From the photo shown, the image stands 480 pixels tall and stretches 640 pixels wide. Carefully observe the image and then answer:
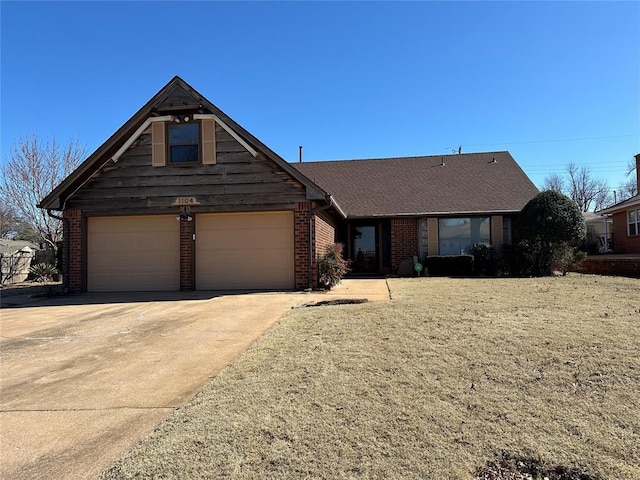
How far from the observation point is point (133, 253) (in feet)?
41.8

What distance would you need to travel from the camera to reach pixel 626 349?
4688mm

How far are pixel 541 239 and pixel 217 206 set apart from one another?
1089 centimetres

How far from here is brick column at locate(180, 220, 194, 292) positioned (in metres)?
12.2

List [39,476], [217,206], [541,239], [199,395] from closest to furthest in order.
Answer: [39,476], [199,395], [217,206], [541,239]

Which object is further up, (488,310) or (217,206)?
(217,206)

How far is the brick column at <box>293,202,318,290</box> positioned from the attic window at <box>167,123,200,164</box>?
3.40 m

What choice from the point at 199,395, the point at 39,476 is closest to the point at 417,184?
the point at 199,395

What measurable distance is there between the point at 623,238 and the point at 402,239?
12981 mm

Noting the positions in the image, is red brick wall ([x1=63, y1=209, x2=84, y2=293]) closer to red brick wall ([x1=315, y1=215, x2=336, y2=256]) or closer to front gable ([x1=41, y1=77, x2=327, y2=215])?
front gable ([x1=41, y1=77, x2=327, y2=215])

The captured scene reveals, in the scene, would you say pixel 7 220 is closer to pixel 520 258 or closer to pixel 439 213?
pixel 439 213

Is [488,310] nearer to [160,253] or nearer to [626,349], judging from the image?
[626,349]

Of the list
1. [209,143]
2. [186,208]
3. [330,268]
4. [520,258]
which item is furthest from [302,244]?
[520,258]

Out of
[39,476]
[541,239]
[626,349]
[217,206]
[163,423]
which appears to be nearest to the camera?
[39,476]

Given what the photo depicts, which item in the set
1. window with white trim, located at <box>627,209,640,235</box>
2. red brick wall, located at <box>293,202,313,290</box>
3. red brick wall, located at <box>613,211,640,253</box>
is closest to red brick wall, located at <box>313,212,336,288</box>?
red brick wall, located at <box>293,202,313,290</box>
